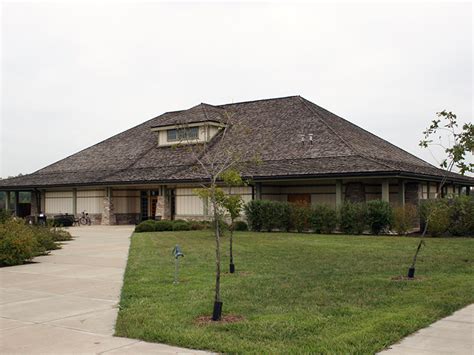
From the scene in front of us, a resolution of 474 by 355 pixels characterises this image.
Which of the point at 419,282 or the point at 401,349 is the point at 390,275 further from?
the point at 401,349

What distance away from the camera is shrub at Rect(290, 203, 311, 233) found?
84.7 feet

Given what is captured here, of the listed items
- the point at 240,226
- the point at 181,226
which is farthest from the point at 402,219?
the point at 181,226

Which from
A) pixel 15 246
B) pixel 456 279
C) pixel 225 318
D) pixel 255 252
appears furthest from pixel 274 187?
pixel 225 318

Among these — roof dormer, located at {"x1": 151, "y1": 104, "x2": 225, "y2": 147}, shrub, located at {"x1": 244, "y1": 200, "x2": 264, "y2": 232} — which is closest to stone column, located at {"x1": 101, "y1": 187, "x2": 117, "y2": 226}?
roof dormer, located at {"x1": 151, "y1": 104, "x2": 225, "y2": 147}

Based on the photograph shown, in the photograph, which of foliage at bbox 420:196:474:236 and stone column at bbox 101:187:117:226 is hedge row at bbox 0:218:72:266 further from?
stone column at bbox 101:187:117:226

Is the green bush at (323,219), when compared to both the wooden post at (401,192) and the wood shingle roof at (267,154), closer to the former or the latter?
the wood shingle roof at (267,154)

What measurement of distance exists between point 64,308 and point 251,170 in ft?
69.8

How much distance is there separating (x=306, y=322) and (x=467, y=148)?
6467 mm

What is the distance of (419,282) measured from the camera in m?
10.7

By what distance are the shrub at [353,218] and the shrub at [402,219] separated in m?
1.32

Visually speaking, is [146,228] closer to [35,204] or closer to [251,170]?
[251,170]

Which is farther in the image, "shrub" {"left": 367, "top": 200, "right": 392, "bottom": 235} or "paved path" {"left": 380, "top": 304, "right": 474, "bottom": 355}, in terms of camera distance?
"shrub" {"left": 367, "top": 200, "right": 392, "bottom": 235}

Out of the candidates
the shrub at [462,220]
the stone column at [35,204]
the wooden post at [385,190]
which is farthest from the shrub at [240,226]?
the stone column at [35,204]

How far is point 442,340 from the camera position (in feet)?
21.6
